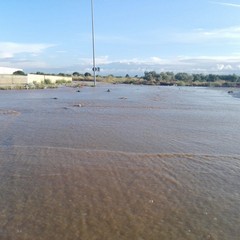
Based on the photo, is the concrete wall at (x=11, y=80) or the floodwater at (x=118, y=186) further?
the concrete wall at (x=11, y=80)

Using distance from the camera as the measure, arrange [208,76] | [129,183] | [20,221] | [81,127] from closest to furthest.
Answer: [20,221] < [129,183] < [81,127] < [208,76]

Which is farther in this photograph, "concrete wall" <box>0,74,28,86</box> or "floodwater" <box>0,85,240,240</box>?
"concrete wall" <box>0,74,28,86</box>

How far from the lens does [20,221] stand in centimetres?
562

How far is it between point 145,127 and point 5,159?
305 inches

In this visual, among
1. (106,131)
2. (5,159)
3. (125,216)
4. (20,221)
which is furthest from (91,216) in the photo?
(106,131)

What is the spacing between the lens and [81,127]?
15.5 metres

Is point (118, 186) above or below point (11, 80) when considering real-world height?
above

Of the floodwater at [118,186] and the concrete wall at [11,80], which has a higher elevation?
the floodwater at [118,186]

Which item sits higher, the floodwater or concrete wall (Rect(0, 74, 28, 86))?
the floodwater

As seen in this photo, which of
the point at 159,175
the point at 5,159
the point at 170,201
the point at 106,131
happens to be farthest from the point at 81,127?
the point at 170,201

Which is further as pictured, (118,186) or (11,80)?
(11,80)

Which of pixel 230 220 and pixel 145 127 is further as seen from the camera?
pixel 145 127

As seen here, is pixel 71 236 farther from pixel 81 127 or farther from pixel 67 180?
pixel 81 127

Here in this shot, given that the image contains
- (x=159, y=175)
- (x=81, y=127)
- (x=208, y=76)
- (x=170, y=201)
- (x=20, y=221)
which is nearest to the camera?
(x=20, y=221)
